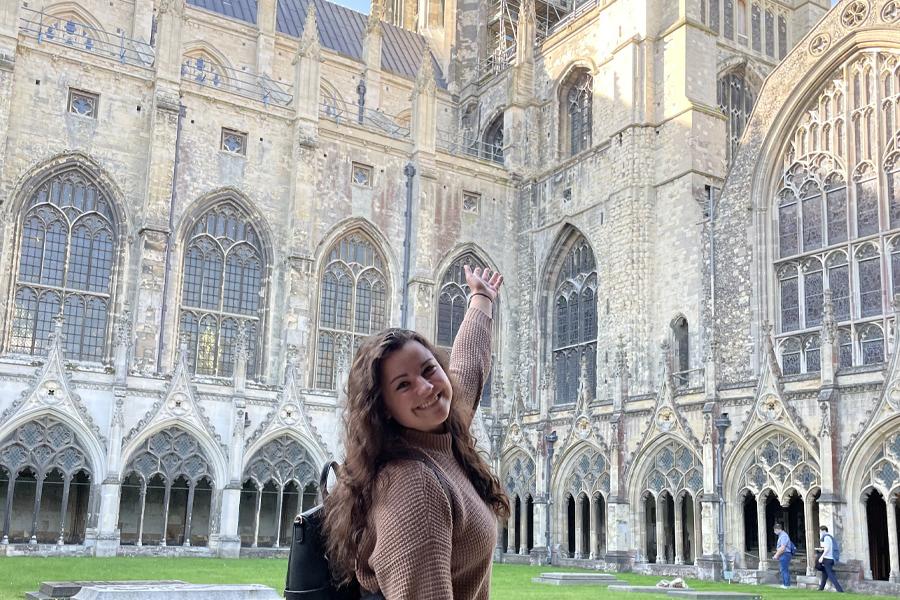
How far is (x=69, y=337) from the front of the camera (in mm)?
27031

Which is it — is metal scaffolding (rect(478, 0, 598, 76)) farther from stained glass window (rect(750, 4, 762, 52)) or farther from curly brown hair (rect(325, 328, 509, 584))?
curly brown hair (rect(325, 328, 509, 584))

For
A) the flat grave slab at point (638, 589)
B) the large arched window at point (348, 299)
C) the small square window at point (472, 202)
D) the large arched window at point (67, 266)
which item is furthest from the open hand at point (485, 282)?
the small square window at point (472, 202)

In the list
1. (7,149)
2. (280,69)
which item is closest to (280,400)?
(7,149)

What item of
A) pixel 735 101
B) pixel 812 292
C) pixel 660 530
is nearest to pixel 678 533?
pixel 660 530

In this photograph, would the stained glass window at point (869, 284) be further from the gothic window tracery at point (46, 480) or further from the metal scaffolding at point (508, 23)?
the metal scaffolding at point (508, 23)

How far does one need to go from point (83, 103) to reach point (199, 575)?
54.8 ft

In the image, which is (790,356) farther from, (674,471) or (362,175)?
(362,175)

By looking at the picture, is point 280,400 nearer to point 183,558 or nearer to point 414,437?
point 183,558

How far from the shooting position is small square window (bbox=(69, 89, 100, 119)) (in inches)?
1079

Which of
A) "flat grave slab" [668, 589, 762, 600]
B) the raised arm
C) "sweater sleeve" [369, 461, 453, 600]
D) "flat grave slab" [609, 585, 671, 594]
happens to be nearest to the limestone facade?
"flat grave slab" [609, 585, 671, 594]

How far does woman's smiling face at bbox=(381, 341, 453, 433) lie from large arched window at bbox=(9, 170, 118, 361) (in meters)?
26.6

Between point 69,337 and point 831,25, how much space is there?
22.2 metres

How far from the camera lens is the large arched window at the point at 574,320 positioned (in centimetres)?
3077

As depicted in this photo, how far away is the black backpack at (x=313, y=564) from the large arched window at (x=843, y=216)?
2243 centimetres
